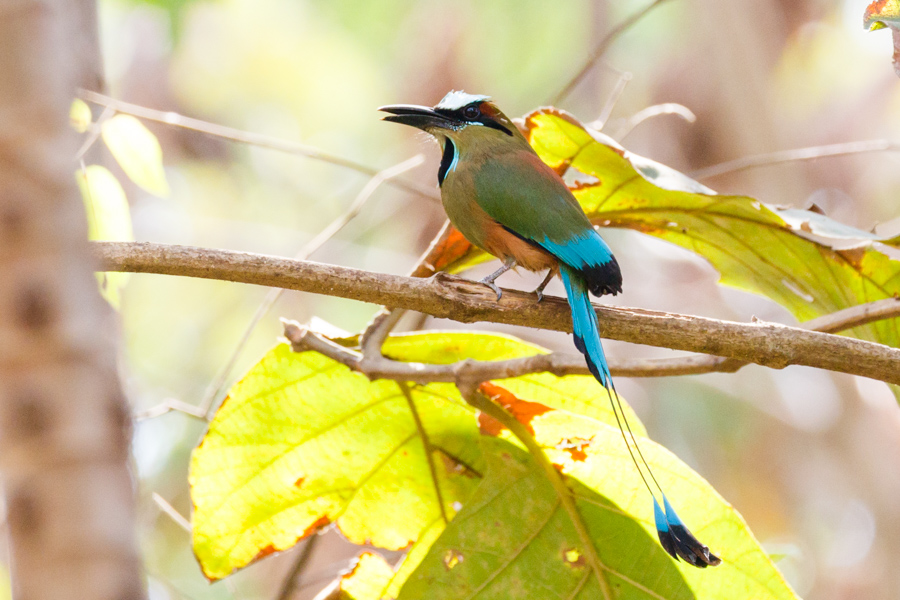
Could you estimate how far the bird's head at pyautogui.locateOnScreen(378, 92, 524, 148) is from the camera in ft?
8.29

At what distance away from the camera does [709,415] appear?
9.22m

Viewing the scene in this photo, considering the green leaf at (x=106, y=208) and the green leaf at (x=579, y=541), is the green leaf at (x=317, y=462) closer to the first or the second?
the green leaf at (x=579, y=541)

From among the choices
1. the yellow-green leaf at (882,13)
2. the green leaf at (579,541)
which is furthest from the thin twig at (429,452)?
the yellow-green leaf at (882,13)

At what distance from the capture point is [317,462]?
231cm

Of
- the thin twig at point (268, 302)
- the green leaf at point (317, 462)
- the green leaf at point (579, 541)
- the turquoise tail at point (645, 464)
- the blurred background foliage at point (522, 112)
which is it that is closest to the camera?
the turquoise tail at point (645, 464)

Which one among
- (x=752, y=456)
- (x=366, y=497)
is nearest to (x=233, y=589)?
(x=366, y=497)

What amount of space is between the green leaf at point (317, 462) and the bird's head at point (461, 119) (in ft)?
2.54

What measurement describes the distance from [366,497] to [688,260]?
5631mm

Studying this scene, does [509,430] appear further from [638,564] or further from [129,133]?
[129,133]

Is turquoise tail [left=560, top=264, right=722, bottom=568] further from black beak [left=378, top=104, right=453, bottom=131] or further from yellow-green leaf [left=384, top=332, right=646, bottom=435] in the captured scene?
black beak [left=378, top=104, right=453, bottom=131]

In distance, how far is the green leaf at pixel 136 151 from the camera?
2292 millimetres

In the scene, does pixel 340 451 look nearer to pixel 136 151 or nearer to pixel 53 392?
pixel 136 151

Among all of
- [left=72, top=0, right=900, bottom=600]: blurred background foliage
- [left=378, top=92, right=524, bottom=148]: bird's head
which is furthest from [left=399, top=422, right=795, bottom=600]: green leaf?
[left=72, top=0, right=900, bottom=600]: blurred background foliage

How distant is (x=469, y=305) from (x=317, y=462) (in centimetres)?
84
